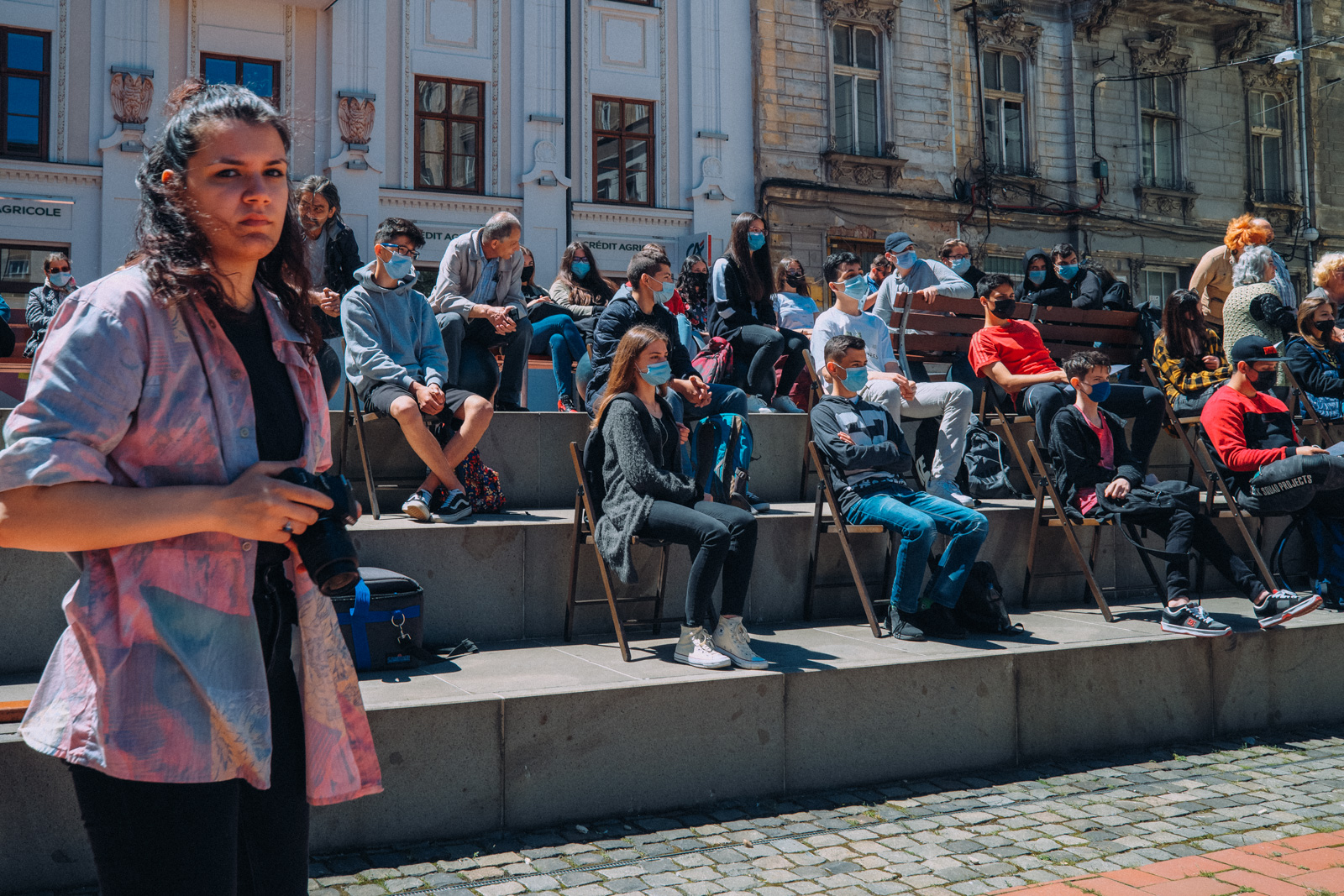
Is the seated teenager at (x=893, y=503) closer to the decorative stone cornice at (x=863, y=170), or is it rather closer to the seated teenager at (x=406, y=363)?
the seated teenager at (x=406, y=363)

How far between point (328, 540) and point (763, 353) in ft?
23.0

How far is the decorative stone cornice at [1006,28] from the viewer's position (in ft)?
72.7

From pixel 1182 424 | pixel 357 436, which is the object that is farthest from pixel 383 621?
pixel 1182 424

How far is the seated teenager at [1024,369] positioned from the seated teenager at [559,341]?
9.67 feet

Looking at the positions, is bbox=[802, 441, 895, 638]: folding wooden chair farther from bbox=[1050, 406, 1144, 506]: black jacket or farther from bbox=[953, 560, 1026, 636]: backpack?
bbox=[1050, 406, 1144, 506]: black jacket

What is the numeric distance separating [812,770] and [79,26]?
15974 mm

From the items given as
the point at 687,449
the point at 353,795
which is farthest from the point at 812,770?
the point at 353,795

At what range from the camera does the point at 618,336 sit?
723cm

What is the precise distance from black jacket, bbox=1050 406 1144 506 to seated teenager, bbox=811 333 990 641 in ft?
3.44

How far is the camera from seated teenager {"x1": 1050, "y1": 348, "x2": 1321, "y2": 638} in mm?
6543

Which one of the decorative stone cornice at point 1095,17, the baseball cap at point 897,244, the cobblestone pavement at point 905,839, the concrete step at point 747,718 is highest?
the decorative stone cornice at point 1095,17

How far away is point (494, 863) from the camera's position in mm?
4148

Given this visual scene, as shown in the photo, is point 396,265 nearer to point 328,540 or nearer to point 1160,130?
point 328,540

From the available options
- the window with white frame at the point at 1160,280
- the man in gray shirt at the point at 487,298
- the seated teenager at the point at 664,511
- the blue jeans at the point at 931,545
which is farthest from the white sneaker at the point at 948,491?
the window with white frame at the point at 1160,280
